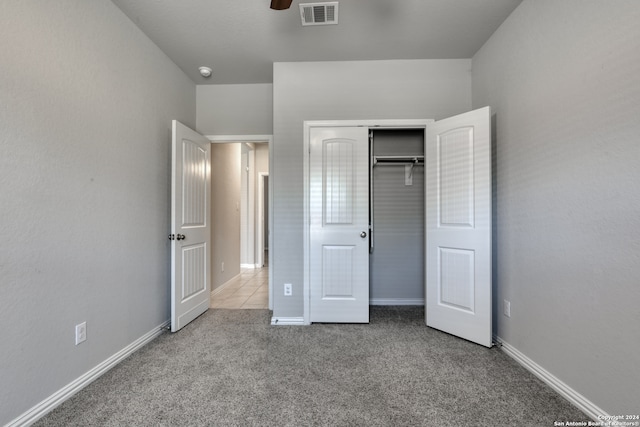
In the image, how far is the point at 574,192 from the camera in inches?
62.1

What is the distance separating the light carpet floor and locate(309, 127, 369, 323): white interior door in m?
0.36

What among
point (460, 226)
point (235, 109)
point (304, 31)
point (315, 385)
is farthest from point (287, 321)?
point (304, 31)

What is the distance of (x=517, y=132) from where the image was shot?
6.78ft

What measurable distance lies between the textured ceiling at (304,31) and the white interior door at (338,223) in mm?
779

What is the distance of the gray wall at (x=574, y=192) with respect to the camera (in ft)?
4.30

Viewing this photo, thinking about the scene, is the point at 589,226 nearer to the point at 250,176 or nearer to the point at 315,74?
the point at 315,74

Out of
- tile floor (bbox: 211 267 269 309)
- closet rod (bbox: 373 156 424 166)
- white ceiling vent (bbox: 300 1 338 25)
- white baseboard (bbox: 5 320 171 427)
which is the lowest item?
tile floor (bbox: 211 267 269 309)

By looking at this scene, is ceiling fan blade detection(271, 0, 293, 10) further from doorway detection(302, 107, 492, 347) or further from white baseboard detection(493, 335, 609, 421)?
white baseboard detection(493, 335, 609, 421)

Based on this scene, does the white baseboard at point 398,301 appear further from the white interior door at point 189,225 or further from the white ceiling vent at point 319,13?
the white ceiling vent at point 319,13

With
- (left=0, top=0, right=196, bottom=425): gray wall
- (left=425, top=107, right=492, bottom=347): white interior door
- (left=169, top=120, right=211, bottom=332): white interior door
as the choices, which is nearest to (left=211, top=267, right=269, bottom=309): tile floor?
(left=169, top=120, right=211, bottom=332): white interior door

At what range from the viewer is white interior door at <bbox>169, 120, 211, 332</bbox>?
2537 mm

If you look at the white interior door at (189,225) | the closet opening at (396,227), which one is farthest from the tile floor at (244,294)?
the closet opening at (396,227)

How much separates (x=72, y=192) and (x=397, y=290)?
3.06 meters

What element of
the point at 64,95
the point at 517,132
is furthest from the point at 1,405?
the point at 517,132
